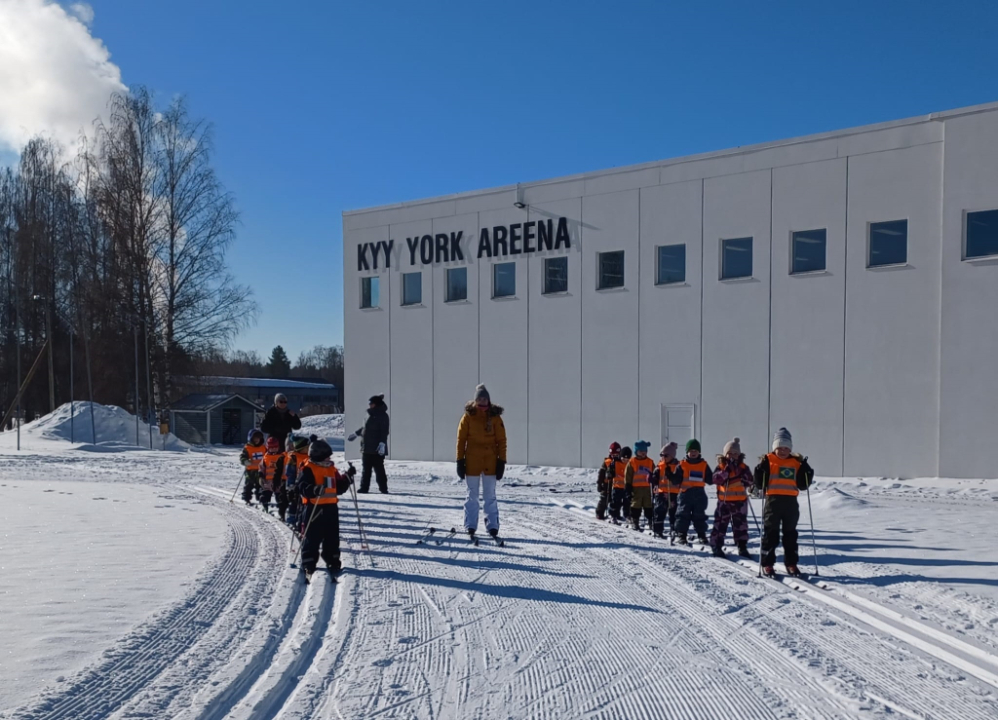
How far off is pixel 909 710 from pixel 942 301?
15.9 meters

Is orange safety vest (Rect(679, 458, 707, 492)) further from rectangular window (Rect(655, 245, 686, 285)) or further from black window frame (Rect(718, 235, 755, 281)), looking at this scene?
rectangular window (Rect(655, 245, 686, 285))

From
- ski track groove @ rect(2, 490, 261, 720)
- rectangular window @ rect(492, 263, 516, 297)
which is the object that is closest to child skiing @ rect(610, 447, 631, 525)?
ski track groove @ rect(2, 490, 261, 720)

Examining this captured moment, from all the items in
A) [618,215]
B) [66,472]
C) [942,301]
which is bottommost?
[66,472]

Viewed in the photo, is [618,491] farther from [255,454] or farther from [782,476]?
[255,454]

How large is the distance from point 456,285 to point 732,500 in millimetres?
17640

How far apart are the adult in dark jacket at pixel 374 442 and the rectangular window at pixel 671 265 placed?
31.0 feet

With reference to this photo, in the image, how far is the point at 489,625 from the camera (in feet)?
21.8

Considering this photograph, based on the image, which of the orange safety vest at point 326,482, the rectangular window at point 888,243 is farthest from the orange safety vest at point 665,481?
the rectangular window at point 888,243

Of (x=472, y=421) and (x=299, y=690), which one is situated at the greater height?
(x=472, y=421)

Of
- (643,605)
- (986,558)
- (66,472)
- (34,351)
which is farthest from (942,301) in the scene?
(34,351)

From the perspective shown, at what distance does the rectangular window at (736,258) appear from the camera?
840 inches

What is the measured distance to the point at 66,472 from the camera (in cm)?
2286

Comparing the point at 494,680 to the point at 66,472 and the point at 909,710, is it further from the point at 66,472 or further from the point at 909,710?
the point at 66,472

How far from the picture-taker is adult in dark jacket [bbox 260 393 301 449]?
1330 centimetres
